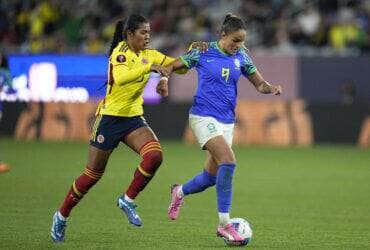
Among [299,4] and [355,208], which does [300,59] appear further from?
[355,208]

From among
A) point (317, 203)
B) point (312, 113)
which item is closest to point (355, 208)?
point (317, 203)

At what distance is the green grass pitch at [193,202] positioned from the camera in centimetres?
986

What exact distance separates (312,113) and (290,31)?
286cm

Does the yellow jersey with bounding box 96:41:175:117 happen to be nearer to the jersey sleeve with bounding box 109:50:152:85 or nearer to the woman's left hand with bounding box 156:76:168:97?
the jersey sleeve with bounding box 109:50:152:85

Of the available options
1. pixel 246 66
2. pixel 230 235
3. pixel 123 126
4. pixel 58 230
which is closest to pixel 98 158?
pixel 123 126

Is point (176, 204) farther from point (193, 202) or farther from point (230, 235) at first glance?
point (193, 202)

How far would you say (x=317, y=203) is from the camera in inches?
531

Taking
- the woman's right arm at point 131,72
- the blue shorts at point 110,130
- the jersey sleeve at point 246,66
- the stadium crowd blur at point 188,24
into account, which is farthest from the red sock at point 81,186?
the stadium crowd blur at point 188,24

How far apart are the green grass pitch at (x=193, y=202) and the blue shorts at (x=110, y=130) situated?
3.00 ft

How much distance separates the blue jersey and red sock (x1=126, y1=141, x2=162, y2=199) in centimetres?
58

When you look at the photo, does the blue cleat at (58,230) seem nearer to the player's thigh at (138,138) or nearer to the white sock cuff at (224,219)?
the player's thigh at (138,138)

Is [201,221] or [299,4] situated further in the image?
[299,4]

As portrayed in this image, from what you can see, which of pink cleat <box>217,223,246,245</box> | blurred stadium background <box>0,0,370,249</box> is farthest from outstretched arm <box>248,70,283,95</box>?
blurred stadium background <box>0,0,370,249</box>

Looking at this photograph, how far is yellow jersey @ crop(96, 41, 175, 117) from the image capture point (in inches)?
376
